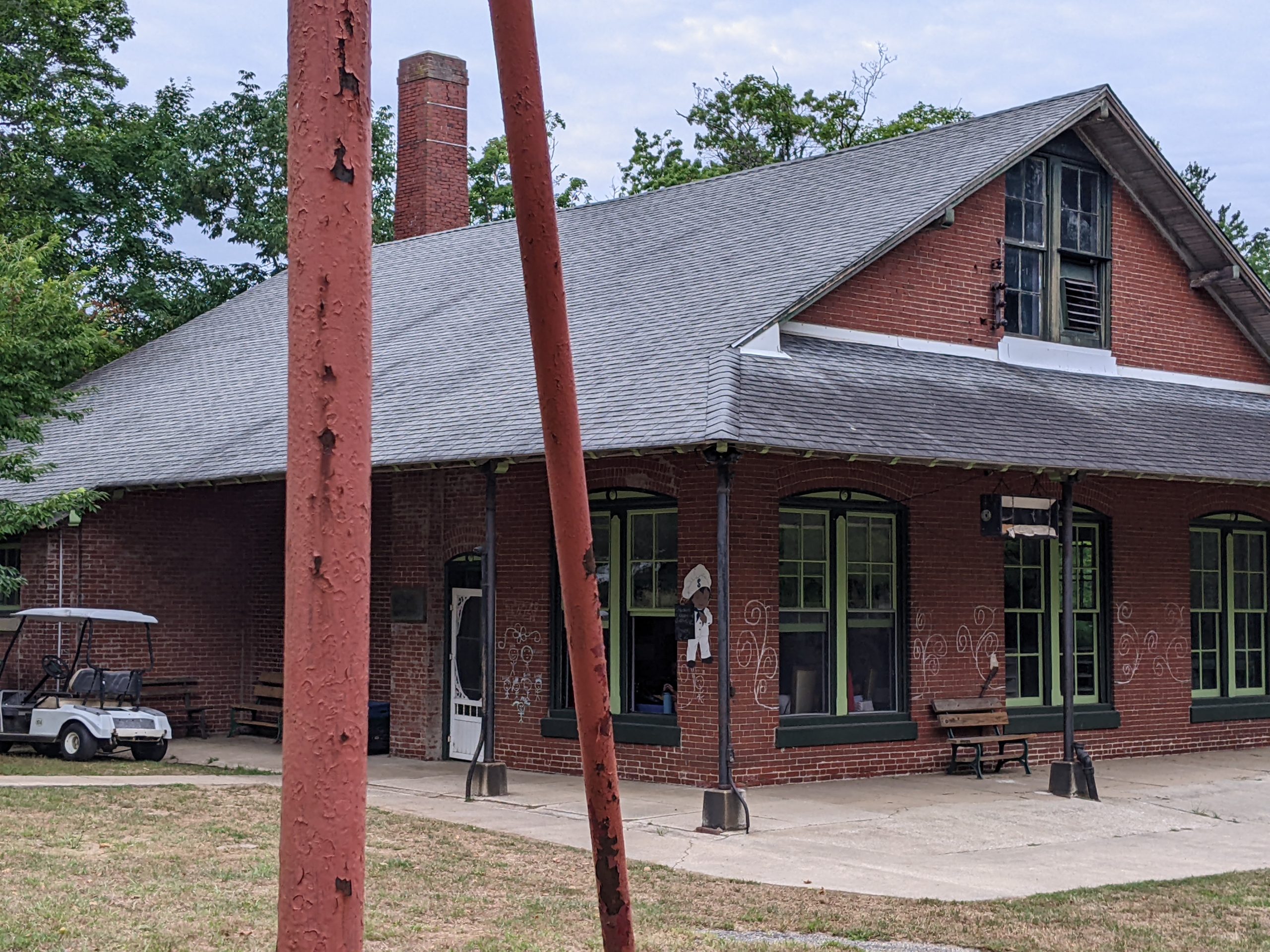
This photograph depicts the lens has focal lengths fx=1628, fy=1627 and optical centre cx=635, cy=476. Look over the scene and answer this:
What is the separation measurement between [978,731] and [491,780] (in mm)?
5796

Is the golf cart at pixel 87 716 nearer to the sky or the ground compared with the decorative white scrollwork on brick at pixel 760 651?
nearer to the ground

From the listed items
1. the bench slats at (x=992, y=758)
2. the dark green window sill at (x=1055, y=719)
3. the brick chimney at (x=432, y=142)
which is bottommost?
the bench slats at (x=992, y=758)

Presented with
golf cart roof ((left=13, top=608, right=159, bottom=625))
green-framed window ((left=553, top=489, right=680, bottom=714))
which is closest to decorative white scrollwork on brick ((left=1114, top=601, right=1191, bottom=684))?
green-framed window ((left=553, top=489, right=680, bottom=714))

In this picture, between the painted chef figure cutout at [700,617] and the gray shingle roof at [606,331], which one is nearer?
the gray shingle roof at [606,331]

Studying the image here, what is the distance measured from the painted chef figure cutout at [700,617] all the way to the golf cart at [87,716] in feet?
22.8

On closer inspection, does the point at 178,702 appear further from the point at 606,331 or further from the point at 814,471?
the point at 814,471

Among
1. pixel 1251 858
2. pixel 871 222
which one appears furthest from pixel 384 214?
pixel 1251 858

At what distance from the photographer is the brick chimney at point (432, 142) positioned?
94.5 ft

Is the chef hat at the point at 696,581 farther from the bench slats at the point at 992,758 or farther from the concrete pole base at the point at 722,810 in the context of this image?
the bench slats at the point at 992,758

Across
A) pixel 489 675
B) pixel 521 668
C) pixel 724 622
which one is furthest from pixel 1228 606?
pixel 489 675

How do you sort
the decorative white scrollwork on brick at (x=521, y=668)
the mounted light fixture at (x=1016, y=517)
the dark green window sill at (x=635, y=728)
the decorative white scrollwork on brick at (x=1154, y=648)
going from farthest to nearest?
the decorative white scrollwork on brick at (x=1154, y=648)
the decorative white scrollwork on brick at (x=521, y=668)
the mounted light fixture at (x=1016, y=517)
the dark green window sill at (x=635, y=728)

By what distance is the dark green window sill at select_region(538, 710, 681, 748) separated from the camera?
1636 cm

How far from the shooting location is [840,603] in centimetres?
1719

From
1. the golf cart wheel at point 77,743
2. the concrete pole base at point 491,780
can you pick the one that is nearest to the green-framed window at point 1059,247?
the concrete pole base at point 491,780
